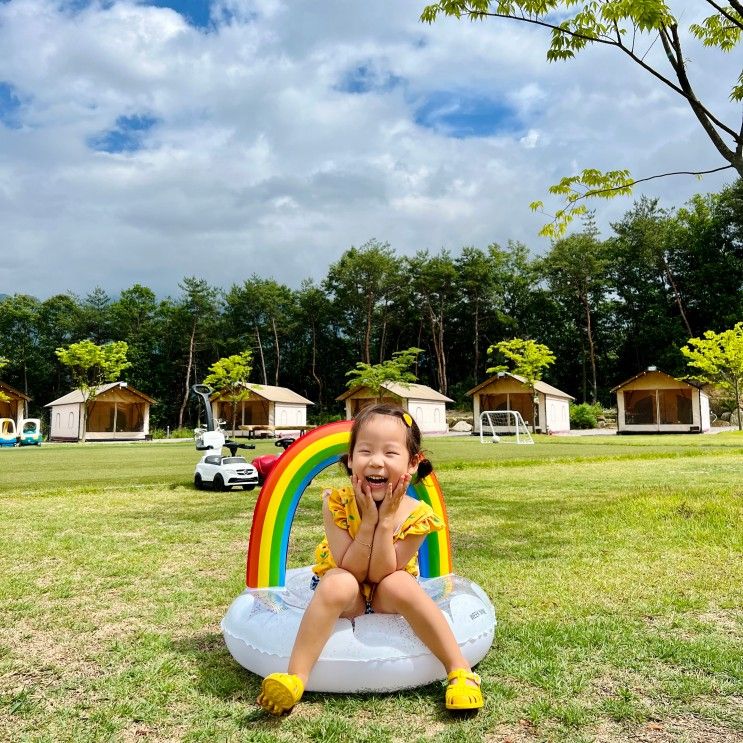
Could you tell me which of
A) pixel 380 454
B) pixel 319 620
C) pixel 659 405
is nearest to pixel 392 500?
pixel 380 454

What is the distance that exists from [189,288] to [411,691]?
52393 mm

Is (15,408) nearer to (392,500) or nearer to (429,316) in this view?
(429,316)

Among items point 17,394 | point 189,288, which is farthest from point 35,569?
point 189,288

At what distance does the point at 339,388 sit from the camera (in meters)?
57.7

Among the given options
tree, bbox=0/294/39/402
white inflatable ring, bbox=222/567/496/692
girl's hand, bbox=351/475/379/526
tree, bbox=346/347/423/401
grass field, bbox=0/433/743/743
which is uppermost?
tree, bbox=0/294/39/402

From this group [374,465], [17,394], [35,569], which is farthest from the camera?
[17,394]

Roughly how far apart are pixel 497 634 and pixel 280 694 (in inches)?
52.6

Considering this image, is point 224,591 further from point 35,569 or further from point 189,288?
point 189,288

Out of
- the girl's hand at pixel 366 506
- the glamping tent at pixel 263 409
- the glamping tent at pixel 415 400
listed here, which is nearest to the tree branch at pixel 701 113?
the girl's hand at pixel 366 506

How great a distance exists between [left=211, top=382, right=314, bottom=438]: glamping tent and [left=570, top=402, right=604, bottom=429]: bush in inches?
743

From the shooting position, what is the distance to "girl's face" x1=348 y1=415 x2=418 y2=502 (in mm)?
2674

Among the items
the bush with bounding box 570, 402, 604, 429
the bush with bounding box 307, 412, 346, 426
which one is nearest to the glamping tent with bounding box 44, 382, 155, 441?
the bush with bounding box 307, 412, 346, 426

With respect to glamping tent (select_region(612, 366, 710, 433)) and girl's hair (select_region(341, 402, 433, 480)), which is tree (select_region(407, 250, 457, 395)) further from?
girl's hair (select_region(341, 402, 433, 480))

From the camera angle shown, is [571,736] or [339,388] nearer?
[571,736]
